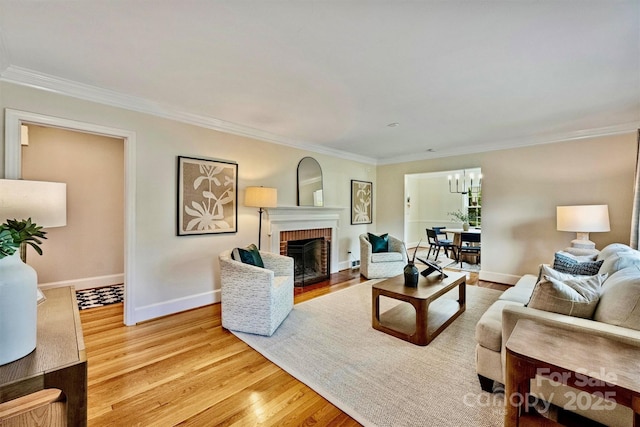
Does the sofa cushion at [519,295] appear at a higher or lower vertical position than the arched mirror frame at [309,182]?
lower

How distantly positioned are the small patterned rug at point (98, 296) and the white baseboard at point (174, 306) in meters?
0.99

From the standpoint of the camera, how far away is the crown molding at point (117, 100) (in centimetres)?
232

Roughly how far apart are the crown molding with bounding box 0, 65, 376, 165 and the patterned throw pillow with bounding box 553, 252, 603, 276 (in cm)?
376

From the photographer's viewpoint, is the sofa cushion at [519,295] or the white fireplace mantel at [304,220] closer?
the sofa cushion at [519,295]

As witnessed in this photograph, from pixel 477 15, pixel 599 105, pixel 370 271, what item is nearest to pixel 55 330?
pixel 477 15

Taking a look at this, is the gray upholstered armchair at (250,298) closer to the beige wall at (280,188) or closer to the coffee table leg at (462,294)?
the beige wall at (280,188)

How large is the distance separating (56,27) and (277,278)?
265cm

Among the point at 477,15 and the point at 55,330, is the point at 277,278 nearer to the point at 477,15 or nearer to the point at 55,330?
the point at 55,330

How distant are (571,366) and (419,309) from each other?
1.43 metres

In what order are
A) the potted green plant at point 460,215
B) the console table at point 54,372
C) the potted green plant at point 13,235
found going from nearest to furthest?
the console table at point 54,372 < the potted green plant at point 13,235 < the potted green plant at point 460,215

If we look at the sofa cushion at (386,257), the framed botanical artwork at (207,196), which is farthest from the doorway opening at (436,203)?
the framed botanical artwork at (207,196)

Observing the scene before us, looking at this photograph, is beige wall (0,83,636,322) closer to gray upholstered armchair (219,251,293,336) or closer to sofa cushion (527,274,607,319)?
gray upholstered armchair (219,251,293,336)

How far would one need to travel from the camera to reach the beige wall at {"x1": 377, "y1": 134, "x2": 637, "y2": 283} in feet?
11.9

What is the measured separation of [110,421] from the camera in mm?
1604
